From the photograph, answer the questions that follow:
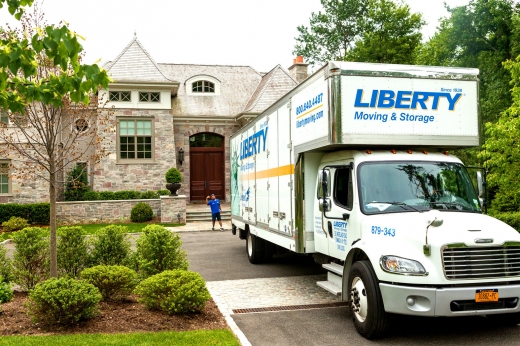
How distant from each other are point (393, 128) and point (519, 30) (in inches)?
766

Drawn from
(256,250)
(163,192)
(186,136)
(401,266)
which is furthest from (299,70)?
(401,266)

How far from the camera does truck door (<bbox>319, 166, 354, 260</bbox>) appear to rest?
22.7 ft

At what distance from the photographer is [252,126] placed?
1171cm

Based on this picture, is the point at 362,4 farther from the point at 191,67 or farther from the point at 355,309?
the point at 355,309

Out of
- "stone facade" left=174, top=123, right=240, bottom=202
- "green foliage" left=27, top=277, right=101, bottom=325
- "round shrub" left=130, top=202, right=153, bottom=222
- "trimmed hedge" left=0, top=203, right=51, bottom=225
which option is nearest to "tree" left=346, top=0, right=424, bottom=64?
"stone facade" left=174, top=123, right=240, bottom=202

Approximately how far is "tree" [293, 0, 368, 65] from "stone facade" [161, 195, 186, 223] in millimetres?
22338

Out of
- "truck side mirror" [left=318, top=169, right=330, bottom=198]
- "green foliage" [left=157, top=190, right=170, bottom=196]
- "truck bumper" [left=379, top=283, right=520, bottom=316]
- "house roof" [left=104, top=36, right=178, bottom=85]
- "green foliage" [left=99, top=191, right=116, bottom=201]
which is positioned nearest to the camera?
"truck bumper" [left=379, top=283, right=520, bottom=316]

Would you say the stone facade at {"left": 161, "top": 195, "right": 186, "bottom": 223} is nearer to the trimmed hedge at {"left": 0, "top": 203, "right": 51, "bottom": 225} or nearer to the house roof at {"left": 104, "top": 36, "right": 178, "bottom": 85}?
the trimmed hedge at {"left": 0, "top": 203, "right": 51, "bottom": 225}

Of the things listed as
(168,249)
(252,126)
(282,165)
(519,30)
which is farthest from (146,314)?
(519,30)

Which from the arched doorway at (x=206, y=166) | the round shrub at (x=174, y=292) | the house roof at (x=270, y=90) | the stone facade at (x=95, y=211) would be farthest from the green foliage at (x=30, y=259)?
the arched doorway at (x=206, y=166)

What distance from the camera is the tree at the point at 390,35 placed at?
99.2 ft

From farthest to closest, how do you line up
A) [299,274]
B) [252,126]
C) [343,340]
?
[252,126]
[299,274]
[343,340]

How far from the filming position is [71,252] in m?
8.55

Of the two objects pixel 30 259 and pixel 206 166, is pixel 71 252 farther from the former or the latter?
pixel 206 166
